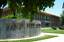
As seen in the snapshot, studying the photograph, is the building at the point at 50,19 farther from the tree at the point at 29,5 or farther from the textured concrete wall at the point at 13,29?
the tree at the point at 29,5

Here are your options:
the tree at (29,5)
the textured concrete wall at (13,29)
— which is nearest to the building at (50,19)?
the textured concrete wall at (13,29)

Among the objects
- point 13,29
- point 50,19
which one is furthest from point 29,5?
point 50,19

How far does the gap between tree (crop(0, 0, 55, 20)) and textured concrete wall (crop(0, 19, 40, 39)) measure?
1627 centimetres

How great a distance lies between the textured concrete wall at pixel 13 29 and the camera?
72.0ft

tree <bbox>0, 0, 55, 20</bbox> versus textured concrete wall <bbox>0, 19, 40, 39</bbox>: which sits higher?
tree <bbox>0, 0, 55, 20</bbox>

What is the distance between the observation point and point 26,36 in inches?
917

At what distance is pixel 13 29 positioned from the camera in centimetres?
2247

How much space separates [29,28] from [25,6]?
1847 cm

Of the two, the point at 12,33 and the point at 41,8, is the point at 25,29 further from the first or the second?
the point at 41,8

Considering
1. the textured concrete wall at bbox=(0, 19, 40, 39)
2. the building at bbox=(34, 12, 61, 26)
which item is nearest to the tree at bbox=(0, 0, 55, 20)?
the textured concrete wall at bbox=(0, 19, 40, 39)

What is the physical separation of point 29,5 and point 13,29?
17.1 m

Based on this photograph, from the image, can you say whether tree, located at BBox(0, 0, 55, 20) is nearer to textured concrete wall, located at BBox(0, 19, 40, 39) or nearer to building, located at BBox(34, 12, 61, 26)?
textured concrete wall, located at BBox(0, 19, 40, 39)

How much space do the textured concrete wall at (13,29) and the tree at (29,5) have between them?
16.3 metres

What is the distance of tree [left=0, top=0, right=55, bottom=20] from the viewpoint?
5430 millimetres
